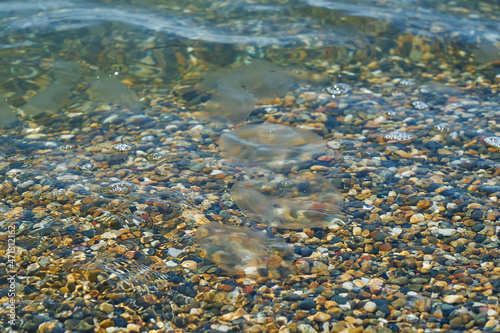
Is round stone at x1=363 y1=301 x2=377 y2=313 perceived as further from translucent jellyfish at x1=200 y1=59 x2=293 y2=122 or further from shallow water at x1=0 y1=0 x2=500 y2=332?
translucent jellyfish at x1=200 y1=59 x2=293 y2=122

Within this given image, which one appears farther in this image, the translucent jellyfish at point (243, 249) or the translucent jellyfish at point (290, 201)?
the translucent jellyfish at point (290, 201)

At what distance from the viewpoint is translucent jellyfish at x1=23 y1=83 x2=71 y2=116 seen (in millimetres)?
5203

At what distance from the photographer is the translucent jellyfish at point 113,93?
5277mm

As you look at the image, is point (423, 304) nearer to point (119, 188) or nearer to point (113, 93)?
point (119, 188)

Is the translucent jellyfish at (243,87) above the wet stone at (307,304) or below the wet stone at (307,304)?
above

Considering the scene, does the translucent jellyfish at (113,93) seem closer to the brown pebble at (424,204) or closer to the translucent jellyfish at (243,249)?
the translucent jellyfish at (243,249)

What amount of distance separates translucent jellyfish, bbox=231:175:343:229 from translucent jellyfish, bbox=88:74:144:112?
6.39ft

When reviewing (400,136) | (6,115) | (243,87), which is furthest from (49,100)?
(400,136)

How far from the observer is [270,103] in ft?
17.2

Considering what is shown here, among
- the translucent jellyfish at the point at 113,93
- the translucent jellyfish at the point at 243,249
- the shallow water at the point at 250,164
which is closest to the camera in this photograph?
the shallow water at the point at 250,164

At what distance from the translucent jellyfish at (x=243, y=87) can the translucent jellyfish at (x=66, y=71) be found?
1.53m

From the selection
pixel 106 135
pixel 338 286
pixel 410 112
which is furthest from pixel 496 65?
pixel 106 135

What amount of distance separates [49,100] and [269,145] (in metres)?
2.60

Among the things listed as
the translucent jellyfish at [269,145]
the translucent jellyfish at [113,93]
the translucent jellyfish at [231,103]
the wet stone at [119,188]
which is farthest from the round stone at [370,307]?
the translucent jellyfish at [113,93]
